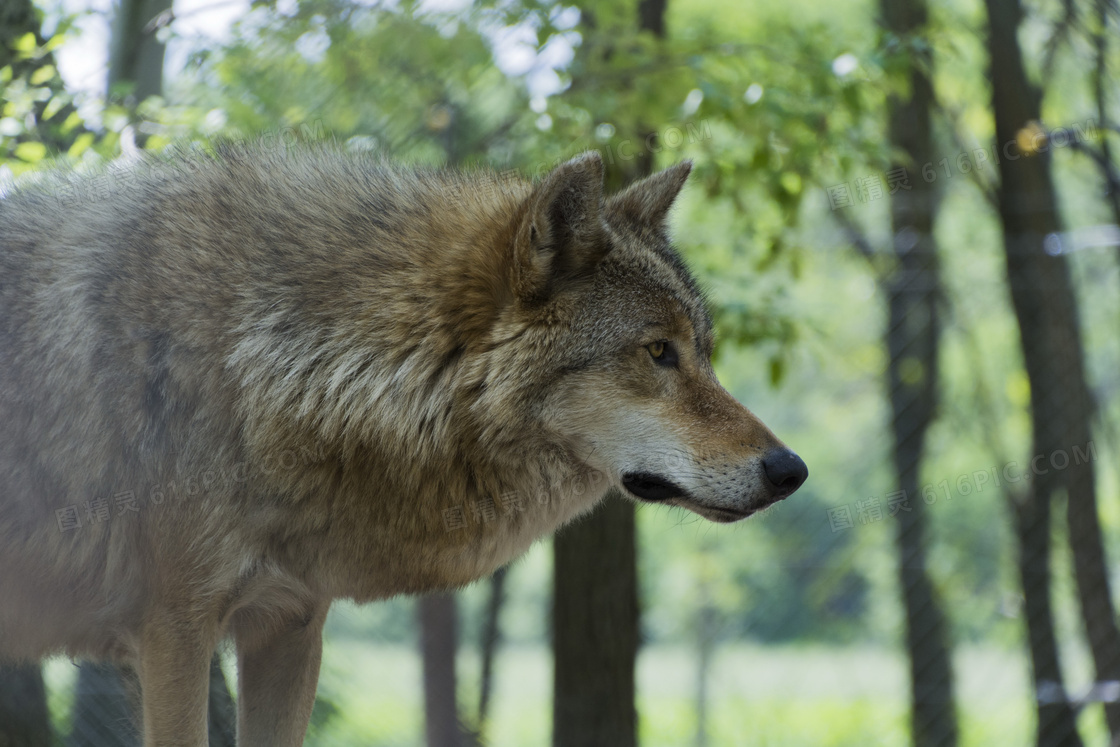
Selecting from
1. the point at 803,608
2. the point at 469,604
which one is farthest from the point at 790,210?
the point at 469,604

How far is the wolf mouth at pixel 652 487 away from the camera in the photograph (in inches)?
103

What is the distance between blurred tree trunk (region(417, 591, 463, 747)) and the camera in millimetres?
8008

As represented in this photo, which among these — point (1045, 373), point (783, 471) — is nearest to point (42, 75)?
point (783, 471)

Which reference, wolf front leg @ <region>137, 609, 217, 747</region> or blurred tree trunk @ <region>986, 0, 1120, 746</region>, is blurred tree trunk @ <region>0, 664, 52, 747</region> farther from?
blurred tree trunk @ <region>986, 0, 1120, 746</region>

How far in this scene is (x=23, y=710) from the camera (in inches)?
159

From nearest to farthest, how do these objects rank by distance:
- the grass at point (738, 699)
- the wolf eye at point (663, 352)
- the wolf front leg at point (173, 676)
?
1. the wolf front leg at point (173, 676)
2. the wolf eye at point (663, 352)
3. the grass at point (738, 699)

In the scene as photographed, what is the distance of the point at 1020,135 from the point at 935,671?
4995 millimetres

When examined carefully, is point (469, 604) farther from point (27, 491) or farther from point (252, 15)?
point (27, 491)

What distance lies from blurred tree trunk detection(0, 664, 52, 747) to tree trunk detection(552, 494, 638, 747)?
2.58 m

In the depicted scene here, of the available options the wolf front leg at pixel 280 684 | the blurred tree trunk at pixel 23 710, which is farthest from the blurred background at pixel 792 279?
the wolf front leg at pixel 280 684

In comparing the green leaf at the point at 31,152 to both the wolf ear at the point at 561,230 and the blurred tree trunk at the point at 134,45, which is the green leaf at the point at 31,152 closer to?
the blurred tree trunk at the point at 134,45

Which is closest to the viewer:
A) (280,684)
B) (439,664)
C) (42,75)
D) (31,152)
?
(280,684)

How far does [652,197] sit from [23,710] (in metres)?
3.55

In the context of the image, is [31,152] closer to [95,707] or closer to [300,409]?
[300,409]
